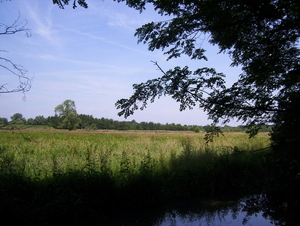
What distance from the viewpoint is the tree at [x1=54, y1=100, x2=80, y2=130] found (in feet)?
204

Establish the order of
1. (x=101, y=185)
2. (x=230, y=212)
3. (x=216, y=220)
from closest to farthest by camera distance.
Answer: (x=216, y=220), (x=101, y=185), (x=230, y=212)

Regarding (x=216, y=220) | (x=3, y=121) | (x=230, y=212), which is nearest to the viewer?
(x=3, y=121)

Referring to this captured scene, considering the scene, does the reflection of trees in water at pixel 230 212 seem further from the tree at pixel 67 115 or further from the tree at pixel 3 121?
the tree at pixel 67 115

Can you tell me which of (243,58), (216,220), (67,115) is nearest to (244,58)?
(243,58)

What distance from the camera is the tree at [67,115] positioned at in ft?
204

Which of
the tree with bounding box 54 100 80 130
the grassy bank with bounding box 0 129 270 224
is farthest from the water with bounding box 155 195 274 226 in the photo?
the tree with bounding box 54 100 80 130

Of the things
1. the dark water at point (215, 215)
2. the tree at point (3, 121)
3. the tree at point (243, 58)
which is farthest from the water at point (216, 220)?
the tree at point (3, 121)

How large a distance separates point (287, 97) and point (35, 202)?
6021 mm

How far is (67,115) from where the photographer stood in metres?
63.7

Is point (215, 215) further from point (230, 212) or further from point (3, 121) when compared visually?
point (3, 121)

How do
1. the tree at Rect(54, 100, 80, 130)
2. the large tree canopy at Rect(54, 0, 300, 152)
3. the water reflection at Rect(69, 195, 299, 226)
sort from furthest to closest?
the tree at Rect(54, 100, 80, 130) < the water reflection at Rect(69, 195, 299, 226) < the large tree canopy at Rect(54, 0, 300, 152)

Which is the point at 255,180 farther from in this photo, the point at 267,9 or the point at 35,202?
the point at 35,202

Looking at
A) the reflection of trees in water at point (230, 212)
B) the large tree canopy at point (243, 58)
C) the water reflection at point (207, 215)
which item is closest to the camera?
the large tree canopy at point (243, 58)

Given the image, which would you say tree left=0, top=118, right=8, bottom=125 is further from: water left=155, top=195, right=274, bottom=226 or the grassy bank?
water left=155, top=195, right=274, bottom=226
